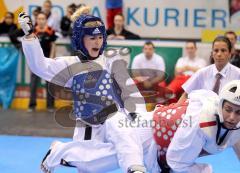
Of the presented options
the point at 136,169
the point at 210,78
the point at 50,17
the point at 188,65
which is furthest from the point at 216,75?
the point at 50,17

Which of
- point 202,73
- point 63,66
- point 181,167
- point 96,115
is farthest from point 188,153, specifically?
point 202,73

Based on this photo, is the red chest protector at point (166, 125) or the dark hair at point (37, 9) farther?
the dark hair at point (37, 9)

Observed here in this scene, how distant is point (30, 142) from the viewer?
912 centimetres

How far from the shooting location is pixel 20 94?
12180 mm

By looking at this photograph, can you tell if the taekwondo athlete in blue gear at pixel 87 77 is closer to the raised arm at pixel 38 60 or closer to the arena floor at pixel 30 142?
the raised arm at pixel 38 60

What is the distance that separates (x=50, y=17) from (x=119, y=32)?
5.41 feet

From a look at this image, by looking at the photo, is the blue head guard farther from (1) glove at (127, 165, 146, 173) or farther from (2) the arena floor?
(2) the arena floor

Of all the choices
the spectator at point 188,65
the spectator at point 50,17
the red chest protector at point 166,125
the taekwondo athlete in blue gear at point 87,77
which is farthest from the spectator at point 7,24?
the red chest protector at point 166,125

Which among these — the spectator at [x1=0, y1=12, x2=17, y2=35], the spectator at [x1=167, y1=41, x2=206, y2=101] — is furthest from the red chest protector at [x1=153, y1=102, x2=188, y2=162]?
the spectator at [x1=0, y1=12, x2=17, y2=35]

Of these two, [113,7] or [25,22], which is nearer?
[25,22]

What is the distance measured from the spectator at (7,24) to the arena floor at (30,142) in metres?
1.79

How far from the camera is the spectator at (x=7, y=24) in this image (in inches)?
480

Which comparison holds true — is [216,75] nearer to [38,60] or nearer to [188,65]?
[38,60]

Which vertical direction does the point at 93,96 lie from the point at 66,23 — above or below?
below
